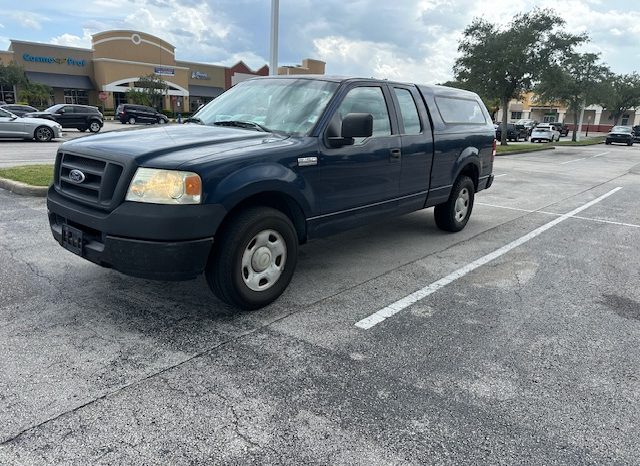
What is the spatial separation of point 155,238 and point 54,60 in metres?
54.8

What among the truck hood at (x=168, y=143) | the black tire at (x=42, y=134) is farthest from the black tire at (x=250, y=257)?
the black tire at (x=42, y=134)

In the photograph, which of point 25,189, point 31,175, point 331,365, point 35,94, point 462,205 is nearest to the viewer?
point 331,365

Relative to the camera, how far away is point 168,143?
371cm

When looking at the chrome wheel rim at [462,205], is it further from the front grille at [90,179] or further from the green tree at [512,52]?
the green tree at [512,52]

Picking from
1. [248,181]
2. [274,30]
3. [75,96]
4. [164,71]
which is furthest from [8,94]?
[248,181]

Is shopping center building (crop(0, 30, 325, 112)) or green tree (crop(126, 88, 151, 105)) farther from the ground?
shopping center building (crop(0, 30, 325, 112))

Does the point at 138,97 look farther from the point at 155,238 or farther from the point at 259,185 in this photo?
the point at 155,238

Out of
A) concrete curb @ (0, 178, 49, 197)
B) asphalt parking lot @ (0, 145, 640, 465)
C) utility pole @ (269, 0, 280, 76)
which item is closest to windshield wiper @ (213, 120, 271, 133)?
asphalt parking lot @ (0, 145, 640, 465)

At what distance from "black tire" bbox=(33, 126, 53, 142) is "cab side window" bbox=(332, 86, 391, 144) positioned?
1796 cm

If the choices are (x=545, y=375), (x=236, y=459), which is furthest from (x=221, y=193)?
(x=545, y=375)

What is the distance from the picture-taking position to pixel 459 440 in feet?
8.18

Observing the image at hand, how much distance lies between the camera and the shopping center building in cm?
4747

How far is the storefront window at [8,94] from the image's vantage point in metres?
45.3

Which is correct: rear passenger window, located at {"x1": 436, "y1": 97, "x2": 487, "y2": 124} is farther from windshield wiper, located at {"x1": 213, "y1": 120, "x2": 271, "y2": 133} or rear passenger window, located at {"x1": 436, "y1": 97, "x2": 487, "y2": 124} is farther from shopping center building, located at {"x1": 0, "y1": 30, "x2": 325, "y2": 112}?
shopping center building, located at {"x1": 0, "y1": 30, "x2": 325, "y2": 112}
